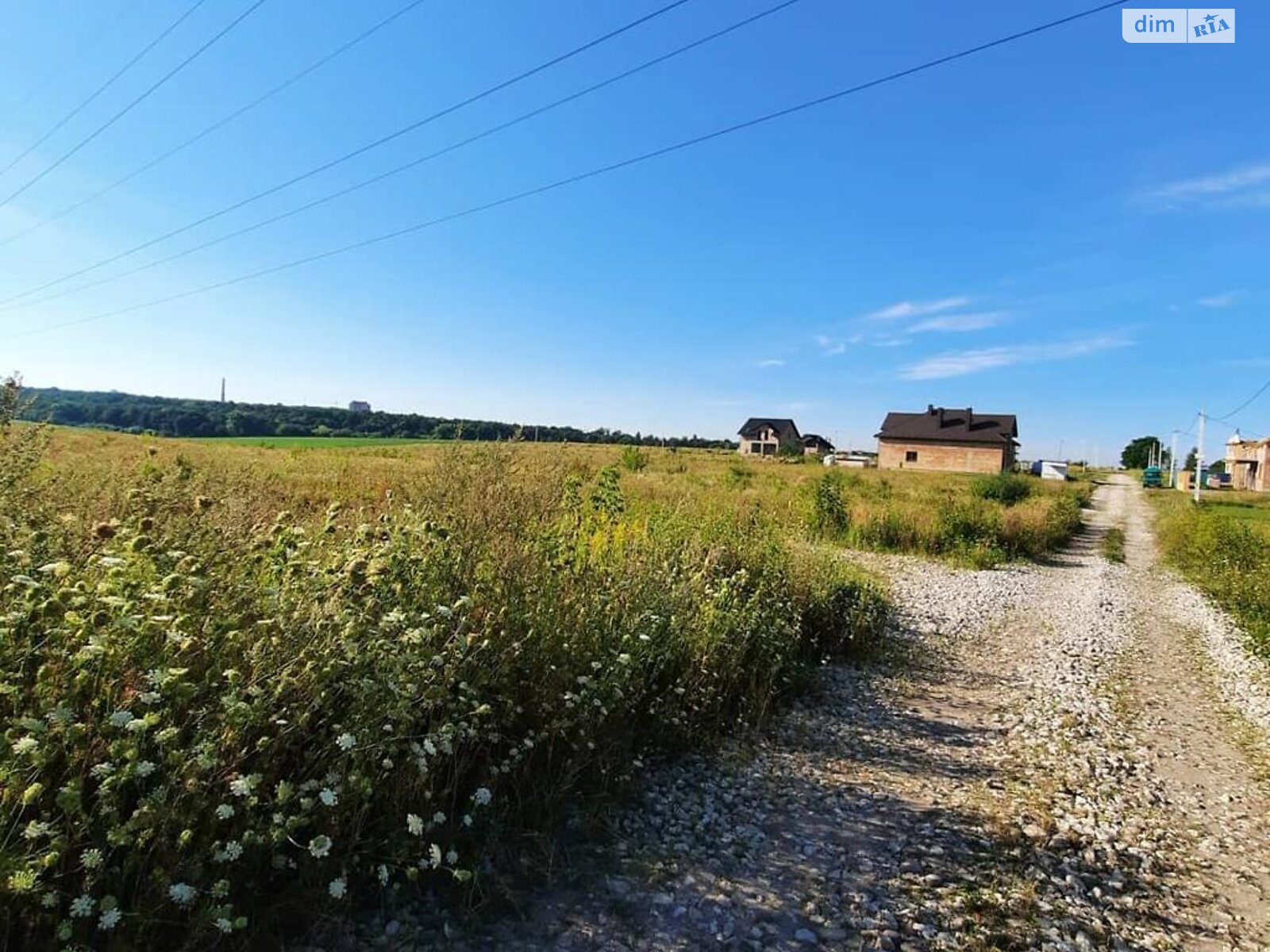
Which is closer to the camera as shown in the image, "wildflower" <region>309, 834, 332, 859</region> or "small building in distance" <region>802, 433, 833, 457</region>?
"wildflower" <region>309, 834, 332, 859</region>

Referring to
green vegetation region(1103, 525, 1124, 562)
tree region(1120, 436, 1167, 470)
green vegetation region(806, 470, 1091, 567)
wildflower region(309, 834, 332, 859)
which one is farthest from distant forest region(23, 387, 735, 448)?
tree region(1120, 436, 1167, 470)

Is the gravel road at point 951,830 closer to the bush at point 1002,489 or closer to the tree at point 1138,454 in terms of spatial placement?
the bush at point 1002,489

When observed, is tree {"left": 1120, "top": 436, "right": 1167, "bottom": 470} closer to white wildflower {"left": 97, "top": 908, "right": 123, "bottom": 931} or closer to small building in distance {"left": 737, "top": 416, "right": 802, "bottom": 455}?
small building in distance {"left": 737, "top": 416, "right": 802, "bottom": 455}

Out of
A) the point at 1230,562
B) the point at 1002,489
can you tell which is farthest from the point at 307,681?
the point at 1002,489

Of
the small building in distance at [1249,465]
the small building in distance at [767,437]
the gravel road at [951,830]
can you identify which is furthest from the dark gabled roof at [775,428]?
the gravel road at [951,830]

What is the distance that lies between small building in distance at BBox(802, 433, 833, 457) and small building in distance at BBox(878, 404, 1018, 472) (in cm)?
2428

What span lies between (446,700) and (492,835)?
2.14 feet

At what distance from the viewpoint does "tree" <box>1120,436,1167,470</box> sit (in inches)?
3910

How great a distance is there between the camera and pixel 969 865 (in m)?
3.25

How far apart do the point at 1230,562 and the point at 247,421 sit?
37139 millimetres

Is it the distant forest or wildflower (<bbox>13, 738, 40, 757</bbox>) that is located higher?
the distant forest

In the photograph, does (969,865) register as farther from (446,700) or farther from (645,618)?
(446,700)

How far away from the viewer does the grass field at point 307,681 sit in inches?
71.5

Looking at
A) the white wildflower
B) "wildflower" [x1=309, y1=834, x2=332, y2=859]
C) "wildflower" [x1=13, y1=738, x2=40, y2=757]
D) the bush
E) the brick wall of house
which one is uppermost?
the brick wall of house
